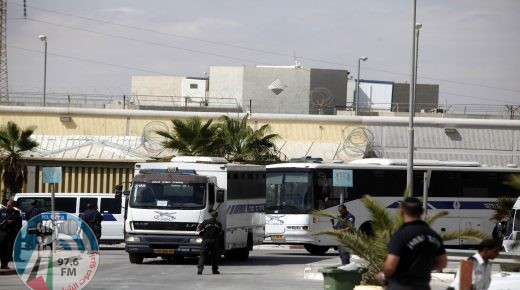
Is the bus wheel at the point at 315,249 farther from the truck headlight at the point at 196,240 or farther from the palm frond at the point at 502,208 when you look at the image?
the truck headlight at the point at 196,240

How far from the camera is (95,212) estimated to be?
34.0 m

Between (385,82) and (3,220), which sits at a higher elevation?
(385,82)

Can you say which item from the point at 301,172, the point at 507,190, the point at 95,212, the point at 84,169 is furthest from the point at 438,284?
the point at 84,169

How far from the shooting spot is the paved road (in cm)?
2361

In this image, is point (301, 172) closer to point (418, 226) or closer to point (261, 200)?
point (261, 200)

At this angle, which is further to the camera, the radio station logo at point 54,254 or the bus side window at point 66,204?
the bus side window at point 66,204

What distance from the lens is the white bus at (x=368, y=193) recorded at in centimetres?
3944

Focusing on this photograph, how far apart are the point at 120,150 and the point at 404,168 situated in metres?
15.6

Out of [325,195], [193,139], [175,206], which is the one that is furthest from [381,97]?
[175,206]

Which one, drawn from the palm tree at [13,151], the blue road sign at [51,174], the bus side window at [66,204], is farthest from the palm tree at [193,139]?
the blue road sign at [51,174]

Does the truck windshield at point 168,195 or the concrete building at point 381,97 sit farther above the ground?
the concrete building at point 381,97

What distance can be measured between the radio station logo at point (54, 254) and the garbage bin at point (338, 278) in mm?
4291

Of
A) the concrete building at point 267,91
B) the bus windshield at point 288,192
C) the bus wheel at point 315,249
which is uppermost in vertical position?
the concrete building at point 267,91

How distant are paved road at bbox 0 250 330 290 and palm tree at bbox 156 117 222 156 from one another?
11.2 m
